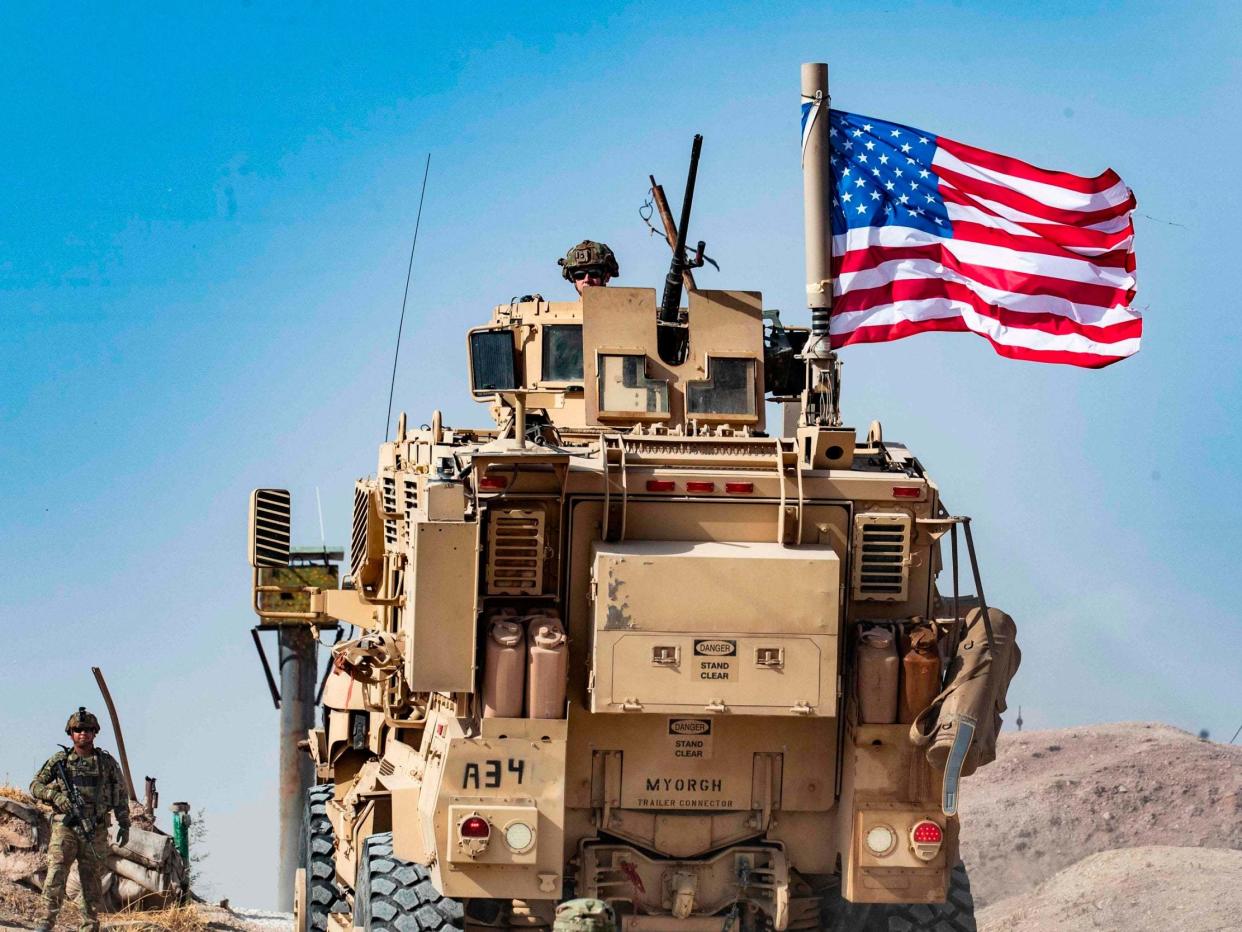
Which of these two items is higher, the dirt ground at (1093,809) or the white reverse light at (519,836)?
the white reverse light at (519,836)

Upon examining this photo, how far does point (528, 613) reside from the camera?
427 inches

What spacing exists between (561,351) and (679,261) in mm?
987

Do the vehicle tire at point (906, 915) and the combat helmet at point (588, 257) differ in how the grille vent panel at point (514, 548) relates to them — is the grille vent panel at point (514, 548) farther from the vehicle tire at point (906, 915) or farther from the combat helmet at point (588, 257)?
the combat helmet at point (588, 257)

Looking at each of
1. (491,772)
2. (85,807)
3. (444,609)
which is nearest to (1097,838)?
(85,807)

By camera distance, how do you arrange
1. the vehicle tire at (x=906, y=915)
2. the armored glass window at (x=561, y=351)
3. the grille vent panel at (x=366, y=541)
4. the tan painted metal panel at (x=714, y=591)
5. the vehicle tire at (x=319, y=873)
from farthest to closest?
the armored glass window at (x=561, y=351), the grille vent panel at (x=366, y=541), the vehicle tire at (x=319, y=873), the vehicle tire at (x=906, y=915), the tan painted metal panel at (x=714, y=591)

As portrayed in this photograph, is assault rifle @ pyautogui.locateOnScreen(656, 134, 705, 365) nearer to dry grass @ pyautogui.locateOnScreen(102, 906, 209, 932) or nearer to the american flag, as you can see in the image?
the american flag

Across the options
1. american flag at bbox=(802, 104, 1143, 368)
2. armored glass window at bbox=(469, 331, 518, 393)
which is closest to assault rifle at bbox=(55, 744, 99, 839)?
armored glass window at bbox=(469, 331, 518, 393)

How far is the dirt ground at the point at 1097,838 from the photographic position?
51.0 feet

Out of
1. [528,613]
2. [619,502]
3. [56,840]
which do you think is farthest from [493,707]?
[56,840]

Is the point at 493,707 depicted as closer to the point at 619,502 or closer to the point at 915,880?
the point at 619,502

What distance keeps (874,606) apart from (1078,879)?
21.8 feet

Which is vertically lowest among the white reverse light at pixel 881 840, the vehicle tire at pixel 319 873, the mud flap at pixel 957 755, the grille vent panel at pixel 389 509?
the vehicle tire at pixel 319 873

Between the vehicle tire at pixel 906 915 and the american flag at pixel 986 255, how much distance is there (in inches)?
127

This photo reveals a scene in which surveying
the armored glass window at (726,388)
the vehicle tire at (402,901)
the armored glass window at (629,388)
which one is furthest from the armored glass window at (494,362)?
the vehicle tire at (402,901)
